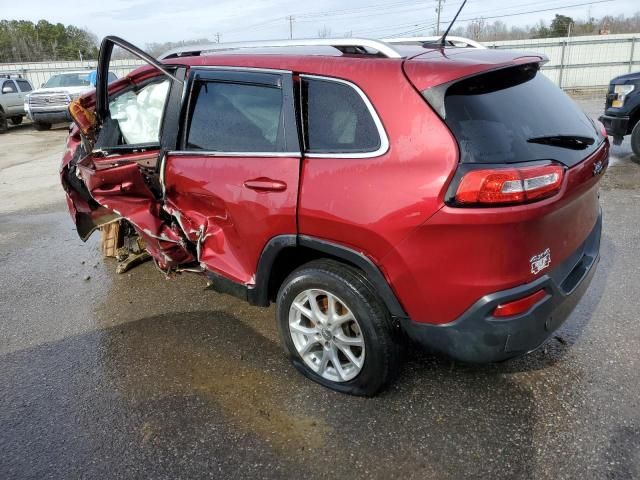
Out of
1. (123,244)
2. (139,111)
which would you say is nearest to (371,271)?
(139,111)

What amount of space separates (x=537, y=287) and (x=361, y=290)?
2.65 feet

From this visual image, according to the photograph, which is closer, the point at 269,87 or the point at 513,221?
the point at 513,221

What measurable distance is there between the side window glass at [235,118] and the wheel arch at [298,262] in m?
0.53

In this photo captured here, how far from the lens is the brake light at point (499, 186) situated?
2035 millimetres

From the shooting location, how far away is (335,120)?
248cm

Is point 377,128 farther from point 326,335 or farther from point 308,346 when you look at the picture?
point 308,346

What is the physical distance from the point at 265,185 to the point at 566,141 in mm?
1545

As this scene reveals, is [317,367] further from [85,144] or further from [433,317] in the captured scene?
[85,144]

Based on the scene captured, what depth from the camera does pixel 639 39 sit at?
2009 centimetres

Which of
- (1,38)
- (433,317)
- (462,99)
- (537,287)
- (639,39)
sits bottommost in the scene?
(433,317)

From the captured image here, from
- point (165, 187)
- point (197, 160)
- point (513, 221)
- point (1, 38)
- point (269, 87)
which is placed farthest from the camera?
point (1, 38)

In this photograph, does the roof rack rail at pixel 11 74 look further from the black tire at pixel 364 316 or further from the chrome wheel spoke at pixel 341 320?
the chrome wheel spoke at pixel 341 320

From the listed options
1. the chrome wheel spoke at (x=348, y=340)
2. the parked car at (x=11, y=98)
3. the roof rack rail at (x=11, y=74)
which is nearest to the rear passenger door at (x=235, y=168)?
the chrome wheel spoke at (x=348, y=340)

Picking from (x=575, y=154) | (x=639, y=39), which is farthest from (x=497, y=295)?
(x=639, y=39)
